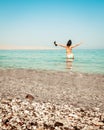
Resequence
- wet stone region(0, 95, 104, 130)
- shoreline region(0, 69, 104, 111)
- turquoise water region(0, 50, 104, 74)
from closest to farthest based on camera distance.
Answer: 1. wet stone region(0, 95, 104, 130)
2. shoreline region(0, 69, 104, 111)
3. turquoise water region(0, 50, 104, 74)

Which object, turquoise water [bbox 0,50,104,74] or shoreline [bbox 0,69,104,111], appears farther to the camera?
turquoise water [bbox 0,50,104,74]

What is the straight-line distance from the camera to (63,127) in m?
4.48

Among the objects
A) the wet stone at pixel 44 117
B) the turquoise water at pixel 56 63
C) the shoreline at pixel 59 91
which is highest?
the wet stone at pixel 44 117

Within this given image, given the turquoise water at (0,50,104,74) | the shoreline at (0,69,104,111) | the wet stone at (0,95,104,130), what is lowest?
the turquoise water at (0,50,104,74)

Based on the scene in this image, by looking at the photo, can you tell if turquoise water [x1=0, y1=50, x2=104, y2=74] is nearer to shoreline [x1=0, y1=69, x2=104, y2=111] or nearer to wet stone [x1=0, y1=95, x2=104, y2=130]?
shoreline [x1=0, y1=69, x2=104, y2=111]

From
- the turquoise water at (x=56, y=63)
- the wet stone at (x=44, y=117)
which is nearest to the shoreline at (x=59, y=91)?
the wet stone at (x=44, y=117)

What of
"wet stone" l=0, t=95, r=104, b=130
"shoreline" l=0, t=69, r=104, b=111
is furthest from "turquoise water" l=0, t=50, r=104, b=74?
"wet stone" l=0, t=95, r=104, b=130

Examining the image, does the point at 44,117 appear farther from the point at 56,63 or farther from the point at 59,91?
the point at 56,63

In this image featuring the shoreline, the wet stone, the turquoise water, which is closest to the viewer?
→ the wet stone

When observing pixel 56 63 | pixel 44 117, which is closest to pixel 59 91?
pixel 44 117

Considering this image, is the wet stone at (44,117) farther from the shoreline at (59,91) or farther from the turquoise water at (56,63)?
the turquoise water at (56,63)

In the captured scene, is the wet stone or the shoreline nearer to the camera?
the wet stone

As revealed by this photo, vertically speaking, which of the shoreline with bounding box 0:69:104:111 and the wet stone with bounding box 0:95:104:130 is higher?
the wet stone with bounding box 0:95:104:130

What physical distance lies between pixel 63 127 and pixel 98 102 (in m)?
3.28
